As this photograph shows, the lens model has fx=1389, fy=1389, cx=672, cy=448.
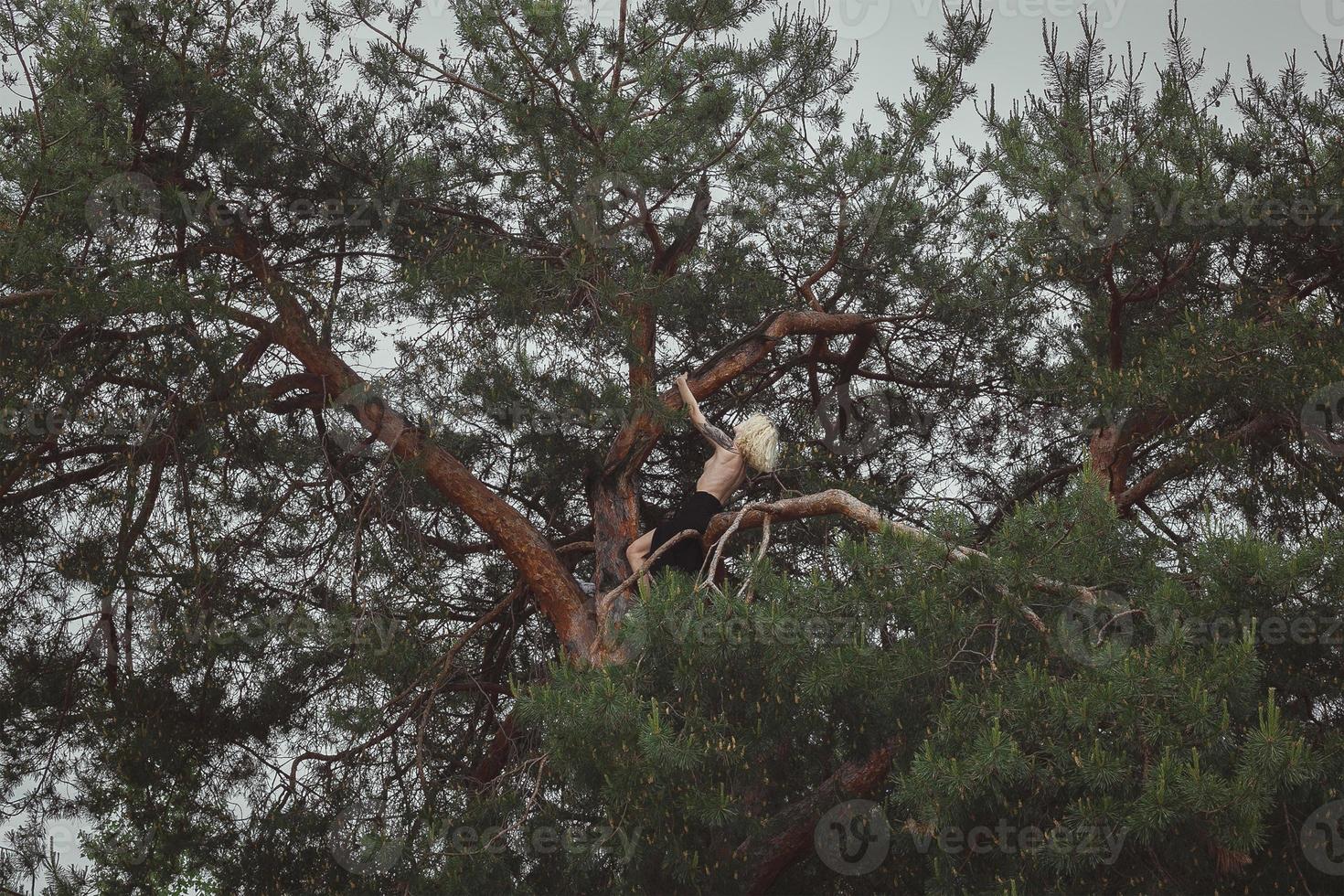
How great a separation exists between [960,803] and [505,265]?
3661 millimetres

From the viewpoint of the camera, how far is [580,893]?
5727 mm

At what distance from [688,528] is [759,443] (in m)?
0.50

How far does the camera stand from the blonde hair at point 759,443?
632 cm

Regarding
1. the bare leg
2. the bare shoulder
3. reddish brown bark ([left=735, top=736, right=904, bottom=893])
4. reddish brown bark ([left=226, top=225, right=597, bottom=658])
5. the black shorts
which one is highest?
reddish brown bark ([left=226, top=225, right=597, bottom=658])

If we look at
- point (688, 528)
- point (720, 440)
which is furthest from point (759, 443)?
point (688, 528)

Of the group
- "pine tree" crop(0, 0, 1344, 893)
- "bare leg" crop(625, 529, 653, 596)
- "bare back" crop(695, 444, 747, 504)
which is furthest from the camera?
"bare leg" crop(625, 529, 653, 596)

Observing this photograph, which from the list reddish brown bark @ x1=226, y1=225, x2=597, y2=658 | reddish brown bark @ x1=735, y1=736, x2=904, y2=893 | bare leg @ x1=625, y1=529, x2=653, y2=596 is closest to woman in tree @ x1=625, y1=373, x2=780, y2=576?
bare leg @ x1=625, y1=529, x2=653, y2=596

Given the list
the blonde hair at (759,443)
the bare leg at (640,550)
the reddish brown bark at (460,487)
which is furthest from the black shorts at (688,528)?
the reddish brown bark at (460,487)

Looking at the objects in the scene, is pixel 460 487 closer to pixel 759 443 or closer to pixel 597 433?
pixel 597 433

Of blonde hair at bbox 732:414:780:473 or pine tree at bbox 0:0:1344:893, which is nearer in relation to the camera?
pine tree at bbox 0:0:1344:893

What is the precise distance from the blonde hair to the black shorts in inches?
10.3

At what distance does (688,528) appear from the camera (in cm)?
630

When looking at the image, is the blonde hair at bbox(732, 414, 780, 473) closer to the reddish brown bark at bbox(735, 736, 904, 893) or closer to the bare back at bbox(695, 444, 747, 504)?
the bare back at bbox(695, 444, 747, 504)

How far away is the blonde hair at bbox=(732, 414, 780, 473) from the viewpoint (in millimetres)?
6320
